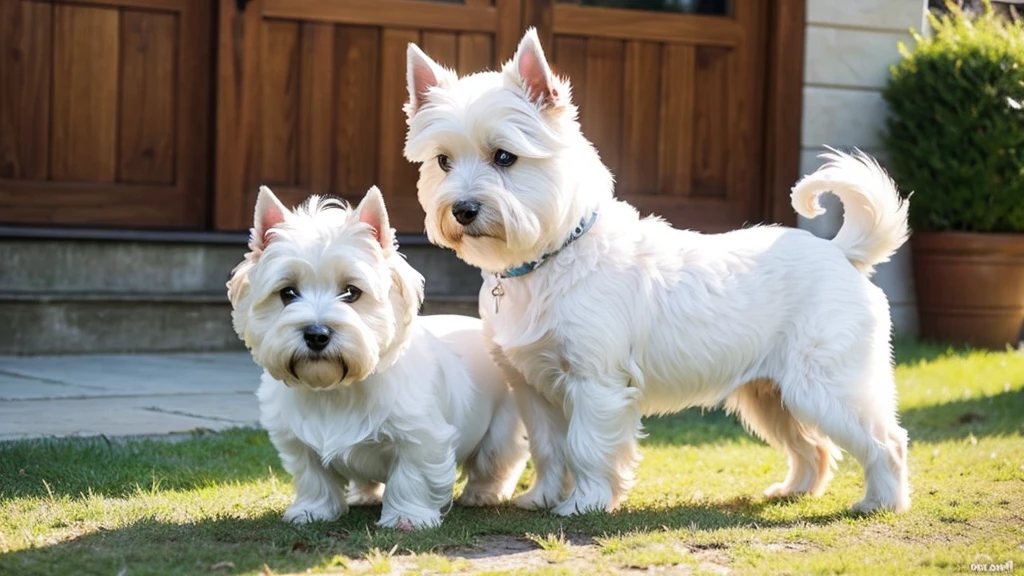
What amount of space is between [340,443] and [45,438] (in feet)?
5.67

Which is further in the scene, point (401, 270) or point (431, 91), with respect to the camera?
point (431, 91)

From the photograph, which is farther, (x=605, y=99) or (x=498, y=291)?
(x=605, y=99)

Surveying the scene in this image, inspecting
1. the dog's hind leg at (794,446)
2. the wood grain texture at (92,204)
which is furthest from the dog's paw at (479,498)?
the wood grain texture at (92,204)

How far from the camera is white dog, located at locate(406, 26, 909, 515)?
4590mm

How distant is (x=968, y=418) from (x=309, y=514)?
12.9 feet

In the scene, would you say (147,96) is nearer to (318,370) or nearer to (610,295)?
(610,295)

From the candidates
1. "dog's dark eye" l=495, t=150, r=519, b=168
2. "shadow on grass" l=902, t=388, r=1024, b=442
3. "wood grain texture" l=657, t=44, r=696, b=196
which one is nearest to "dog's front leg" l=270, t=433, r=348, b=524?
"dog's dark eye" l=495, t=150, r=519, b=168

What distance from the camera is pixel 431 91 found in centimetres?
471

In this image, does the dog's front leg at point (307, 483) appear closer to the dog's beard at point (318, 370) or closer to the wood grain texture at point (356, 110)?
the dog's beard at point (318, 370)

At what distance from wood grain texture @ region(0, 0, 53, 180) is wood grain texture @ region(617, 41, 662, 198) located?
395cm

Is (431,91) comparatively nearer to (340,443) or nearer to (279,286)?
(279,286)

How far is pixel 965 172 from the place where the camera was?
9352mm

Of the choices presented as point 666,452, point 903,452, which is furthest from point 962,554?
point 666,452

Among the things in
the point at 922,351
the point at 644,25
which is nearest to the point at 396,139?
the point at 644,25
